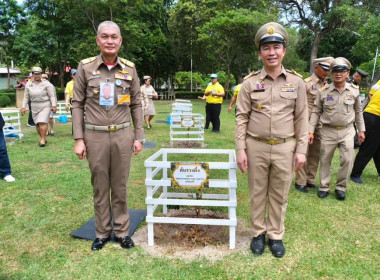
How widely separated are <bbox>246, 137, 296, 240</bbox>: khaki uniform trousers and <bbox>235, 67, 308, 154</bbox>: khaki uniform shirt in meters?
0.10

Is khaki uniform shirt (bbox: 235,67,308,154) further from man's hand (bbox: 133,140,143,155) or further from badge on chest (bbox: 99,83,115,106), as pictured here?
badge on chest (bbox: 99,83,115,106)

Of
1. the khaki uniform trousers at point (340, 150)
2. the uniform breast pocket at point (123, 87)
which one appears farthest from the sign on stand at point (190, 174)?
the khaki uniform trousers at point (340, 150)

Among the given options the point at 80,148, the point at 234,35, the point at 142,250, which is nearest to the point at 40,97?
the point at 80,148

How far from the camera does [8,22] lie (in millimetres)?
21250

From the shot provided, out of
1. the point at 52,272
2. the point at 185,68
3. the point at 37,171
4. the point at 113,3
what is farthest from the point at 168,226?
the point at 185,68

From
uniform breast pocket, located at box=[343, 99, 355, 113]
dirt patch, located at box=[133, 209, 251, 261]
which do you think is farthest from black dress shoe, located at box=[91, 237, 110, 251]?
uniform breast pocket, located at box=[343, 99, 355, 113]

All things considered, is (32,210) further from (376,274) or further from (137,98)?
(376,274)

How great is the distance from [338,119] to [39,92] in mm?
6596

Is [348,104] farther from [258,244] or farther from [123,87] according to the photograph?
[123,87]

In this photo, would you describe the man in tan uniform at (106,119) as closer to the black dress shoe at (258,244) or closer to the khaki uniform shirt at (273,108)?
the khaki uniform shirt at (273,108)

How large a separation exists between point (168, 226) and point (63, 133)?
7.71m

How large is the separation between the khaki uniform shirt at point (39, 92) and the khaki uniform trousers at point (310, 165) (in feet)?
19.7

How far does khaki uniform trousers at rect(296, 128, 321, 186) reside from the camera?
16.3 feet

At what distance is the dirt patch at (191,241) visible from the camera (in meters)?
3.16
